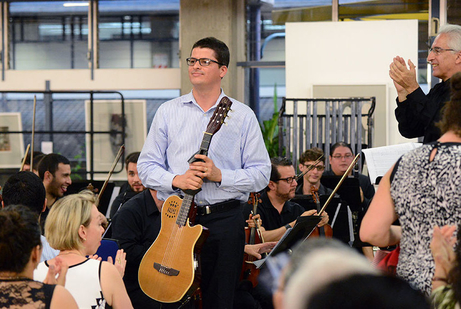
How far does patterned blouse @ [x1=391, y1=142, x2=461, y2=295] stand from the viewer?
5.65ft

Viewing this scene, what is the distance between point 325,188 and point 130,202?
2.07 meters

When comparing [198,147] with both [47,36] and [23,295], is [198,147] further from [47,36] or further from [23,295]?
[47,36]

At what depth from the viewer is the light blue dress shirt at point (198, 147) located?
2.77 meters

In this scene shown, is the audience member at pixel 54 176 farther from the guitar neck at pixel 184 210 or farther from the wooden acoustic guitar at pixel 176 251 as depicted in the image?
the guitar neck at pixel 184 210

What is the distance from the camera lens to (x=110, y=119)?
791 cm

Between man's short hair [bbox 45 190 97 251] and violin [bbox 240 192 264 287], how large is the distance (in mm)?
1504

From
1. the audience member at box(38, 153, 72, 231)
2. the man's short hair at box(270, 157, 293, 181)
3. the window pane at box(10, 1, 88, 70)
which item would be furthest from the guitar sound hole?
the window pane at box(10, 1, 88, 70)

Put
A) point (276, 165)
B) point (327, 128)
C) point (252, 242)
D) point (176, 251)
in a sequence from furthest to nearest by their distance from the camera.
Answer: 1. point (327, 128)
2. point (276, 165)
3. point (252, 242)
4. point (176, 251)

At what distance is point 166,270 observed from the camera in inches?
108

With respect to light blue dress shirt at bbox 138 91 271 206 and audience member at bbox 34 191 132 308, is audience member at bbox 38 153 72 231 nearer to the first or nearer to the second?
light blue dress shirt at bbox 138 91 271 206

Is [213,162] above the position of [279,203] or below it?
above

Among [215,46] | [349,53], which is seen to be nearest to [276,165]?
[215,46]

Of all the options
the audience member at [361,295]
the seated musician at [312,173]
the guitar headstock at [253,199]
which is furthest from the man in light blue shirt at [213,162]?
the seated musician at [312,173]

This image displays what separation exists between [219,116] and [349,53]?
5168mm
